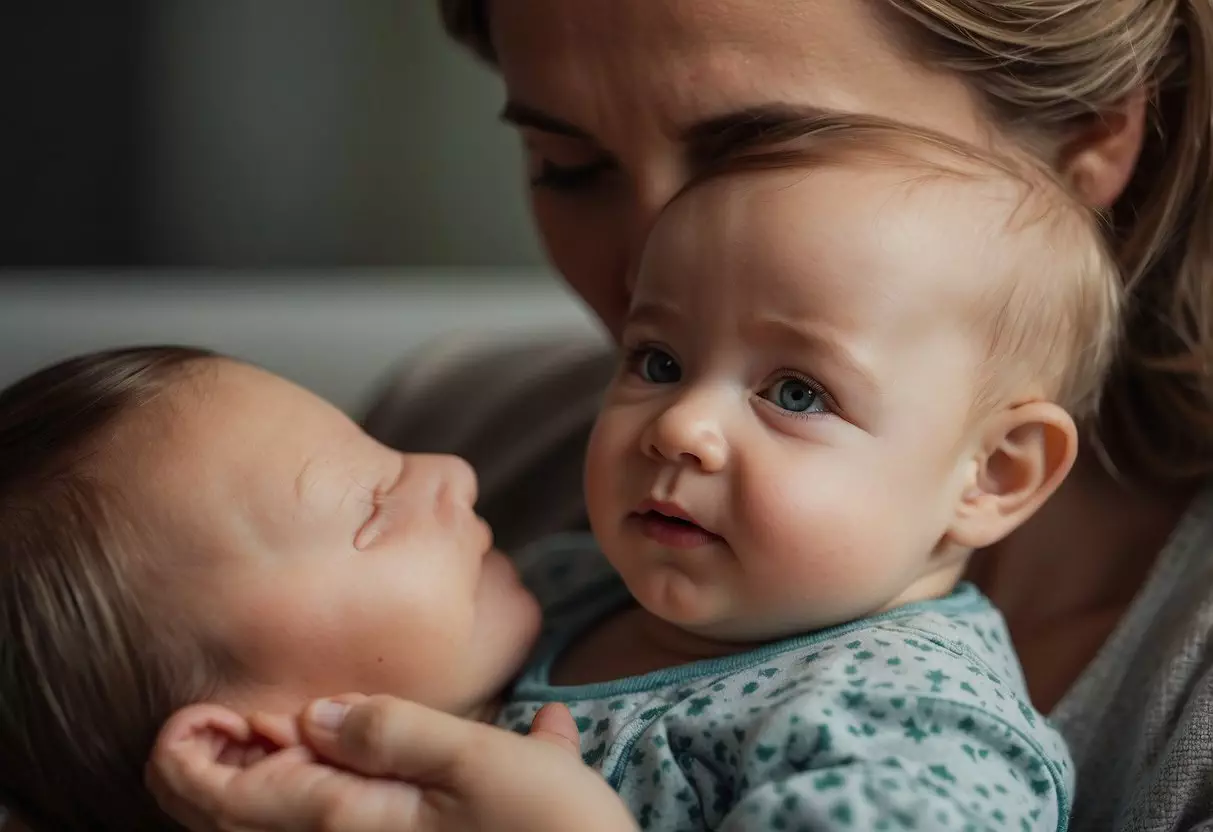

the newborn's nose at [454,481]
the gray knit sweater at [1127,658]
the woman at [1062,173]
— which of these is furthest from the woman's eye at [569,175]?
the gray knit sweater at [1127,658]

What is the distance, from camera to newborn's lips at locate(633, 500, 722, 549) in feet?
2.80

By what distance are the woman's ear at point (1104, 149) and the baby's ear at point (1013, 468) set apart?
23 centimetres

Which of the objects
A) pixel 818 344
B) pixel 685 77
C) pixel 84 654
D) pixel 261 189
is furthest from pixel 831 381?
pixel 261 189

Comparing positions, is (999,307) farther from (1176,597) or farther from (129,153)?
(129,153)

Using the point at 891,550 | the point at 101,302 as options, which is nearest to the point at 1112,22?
the point at 891,550

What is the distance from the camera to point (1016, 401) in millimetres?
888

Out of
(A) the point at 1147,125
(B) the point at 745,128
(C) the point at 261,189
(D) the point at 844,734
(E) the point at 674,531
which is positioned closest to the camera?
(D) the point at 844,734

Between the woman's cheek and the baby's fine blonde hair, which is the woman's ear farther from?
the woman's cheek

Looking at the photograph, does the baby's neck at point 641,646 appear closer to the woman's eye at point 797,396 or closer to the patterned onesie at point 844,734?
the patterned onesie at point 844,734

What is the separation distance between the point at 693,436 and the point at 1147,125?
1.70 ft

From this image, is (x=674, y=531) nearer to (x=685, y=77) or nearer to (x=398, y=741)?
(x=398, y=741)

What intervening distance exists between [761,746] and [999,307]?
0.33 meters

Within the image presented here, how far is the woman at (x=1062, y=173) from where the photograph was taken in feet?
3.06

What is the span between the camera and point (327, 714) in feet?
2.62
